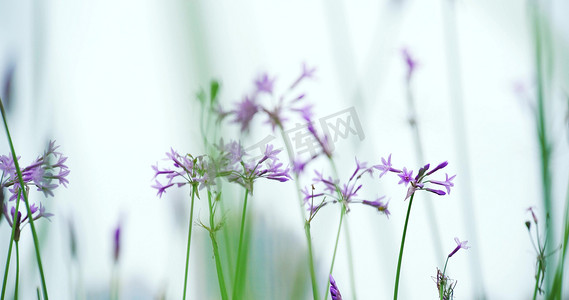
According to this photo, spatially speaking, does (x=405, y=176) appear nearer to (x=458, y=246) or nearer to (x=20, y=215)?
(x=458, y=246)

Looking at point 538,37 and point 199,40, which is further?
point 538,37

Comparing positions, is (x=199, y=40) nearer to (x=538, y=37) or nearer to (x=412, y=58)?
(x=538, y=37)

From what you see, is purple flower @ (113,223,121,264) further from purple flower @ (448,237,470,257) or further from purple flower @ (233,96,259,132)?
purple flower @ (448,237,470,257)

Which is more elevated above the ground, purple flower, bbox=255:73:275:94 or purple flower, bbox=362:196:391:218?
purple flower, bbox=255:73:275:94

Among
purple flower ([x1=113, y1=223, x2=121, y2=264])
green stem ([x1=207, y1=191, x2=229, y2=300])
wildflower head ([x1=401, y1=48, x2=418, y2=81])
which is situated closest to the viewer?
green stem ([x1=207, y1=191, x2=229, y2=300])

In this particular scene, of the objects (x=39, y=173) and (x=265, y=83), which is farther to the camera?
(x=265, y=83)

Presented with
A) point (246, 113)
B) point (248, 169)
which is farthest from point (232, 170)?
point (246, 113)

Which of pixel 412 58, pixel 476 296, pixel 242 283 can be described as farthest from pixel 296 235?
pixel 412 58

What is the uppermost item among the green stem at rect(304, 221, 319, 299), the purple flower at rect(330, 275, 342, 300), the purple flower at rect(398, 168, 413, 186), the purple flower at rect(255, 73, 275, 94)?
the purple flower at rect(255, 73, 275, 94)

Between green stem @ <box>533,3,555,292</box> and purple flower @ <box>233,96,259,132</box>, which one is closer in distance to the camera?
green stem @ <box>533,3,555,292</box>

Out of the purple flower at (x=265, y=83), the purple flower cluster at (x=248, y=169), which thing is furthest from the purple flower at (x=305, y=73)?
the purple flower cluster at (x=248, y=169)

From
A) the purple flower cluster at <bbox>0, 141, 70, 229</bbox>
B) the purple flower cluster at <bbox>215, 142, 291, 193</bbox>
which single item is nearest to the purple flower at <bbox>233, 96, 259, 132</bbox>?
the purple flower cluster at <bbox>215, 142, 291, 193</bbox>
